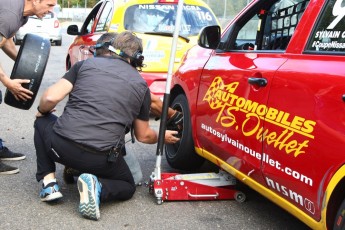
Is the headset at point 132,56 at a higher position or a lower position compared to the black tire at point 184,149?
higher

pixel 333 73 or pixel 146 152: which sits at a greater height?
pixel 333 73

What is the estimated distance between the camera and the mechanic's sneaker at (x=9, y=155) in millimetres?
4781

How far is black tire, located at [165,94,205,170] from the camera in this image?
4.16 metres

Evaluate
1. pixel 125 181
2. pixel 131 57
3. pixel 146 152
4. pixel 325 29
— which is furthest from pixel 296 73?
pixel 146 152

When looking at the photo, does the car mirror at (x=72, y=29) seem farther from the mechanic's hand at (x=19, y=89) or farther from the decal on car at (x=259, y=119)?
the decal on car at (x=259, y=119)

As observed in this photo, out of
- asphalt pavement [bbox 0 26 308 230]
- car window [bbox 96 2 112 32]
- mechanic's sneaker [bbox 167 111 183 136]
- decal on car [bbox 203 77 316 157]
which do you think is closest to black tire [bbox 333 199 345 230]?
decal on car [bbox 203 77 316 157]

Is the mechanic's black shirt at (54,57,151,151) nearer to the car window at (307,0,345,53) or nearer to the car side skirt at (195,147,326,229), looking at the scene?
the car side skirt at (195,147,326,229)

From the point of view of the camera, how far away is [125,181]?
150 inches

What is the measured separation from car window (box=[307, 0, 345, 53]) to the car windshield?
3858 millimetres

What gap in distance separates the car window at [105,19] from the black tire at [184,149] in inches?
110

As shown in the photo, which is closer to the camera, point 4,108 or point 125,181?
point 125,181

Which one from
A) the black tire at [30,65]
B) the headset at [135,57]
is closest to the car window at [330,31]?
the headset at [135,57]

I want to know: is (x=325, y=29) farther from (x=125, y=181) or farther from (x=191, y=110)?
(x=125, y=181)

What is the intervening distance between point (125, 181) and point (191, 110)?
0.77 metres
